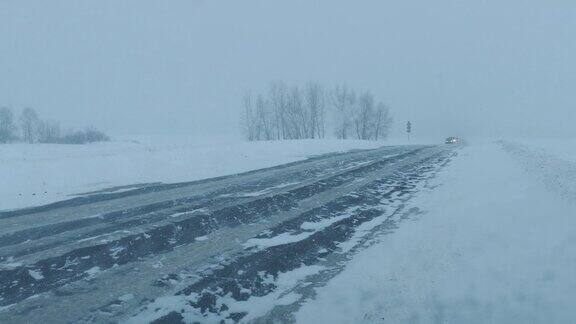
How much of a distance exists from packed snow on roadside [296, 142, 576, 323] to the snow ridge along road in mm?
459

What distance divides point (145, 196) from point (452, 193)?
8.38 meters

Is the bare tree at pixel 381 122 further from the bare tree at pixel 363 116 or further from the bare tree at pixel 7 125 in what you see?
the bare tree at pixel 7 125

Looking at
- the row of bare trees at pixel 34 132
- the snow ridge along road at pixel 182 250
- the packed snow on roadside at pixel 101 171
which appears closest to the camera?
the snow ridge along road at pixel 182 250

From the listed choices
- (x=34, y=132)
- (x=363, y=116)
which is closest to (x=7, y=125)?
(x=34, y=132)

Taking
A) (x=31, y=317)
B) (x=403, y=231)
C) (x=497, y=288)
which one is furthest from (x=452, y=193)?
(x=31, y=317)

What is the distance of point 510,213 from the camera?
989 centimetres

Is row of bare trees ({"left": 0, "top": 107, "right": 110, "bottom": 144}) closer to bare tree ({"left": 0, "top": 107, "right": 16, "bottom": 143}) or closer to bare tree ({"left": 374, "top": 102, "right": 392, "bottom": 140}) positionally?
bare tree ({"left": 0, "top": 107, "right": 16, "bottom": 143})

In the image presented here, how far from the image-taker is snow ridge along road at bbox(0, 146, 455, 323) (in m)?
5.50

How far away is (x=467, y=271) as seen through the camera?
21.6ft

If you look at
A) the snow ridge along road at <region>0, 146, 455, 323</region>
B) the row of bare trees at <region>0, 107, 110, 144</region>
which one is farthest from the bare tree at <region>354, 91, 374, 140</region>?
the snow ridge along road at <region>0, 146, 455, 323</region>

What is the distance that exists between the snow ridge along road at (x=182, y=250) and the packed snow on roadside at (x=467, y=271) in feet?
1.51

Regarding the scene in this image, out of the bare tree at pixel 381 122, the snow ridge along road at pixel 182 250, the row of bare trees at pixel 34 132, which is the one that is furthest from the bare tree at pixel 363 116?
the snow ridge along road at pixel 182 250

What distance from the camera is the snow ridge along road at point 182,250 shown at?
550 centimetres

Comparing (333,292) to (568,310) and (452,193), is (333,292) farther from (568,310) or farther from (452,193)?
(452,193)
